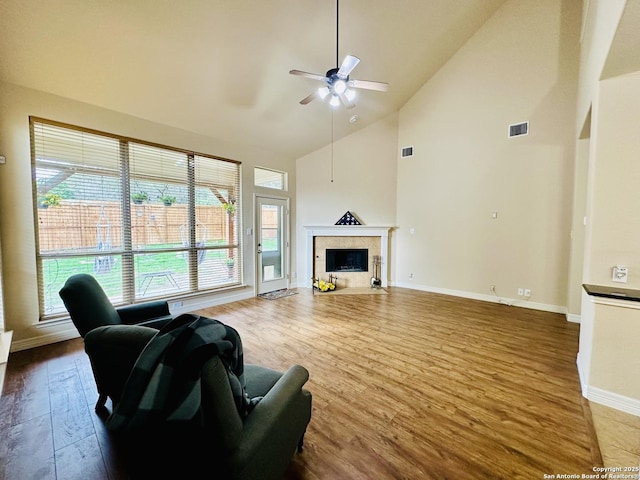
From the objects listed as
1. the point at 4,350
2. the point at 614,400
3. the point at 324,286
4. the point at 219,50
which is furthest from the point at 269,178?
the point at 614,400

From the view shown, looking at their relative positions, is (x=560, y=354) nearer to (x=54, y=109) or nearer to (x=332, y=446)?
(x=332, y=446)

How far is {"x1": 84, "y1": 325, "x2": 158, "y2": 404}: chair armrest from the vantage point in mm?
1272

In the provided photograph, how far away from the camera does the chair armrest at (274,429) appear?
3.25 feet

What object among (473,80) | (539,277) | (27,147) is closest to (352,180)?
(473,80)

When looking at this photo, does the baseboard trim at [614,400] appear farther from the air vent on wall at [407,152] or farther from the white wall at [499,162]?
the air vent on wall at [407,152]

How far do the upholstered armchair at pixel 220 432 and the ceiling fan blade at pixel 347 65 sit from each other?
2.74m

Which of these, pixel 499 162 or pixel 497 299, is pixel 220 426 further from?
pixel 499 162

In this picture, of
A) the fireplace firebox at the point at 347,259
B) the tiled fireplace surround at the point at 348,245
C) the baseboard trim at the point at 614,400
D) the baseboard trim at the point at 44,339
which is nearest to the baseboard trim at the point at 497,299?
the tiled fireplace surround at the point at 348,245

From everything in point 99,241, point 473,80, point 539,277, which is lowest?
point 539,277

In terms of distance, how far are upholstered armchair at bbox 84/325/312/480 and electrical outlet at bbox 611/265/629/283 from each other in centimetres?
257

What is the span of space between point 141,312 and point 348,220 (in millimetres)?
4229

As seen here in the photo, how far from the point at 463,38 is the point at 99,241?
673 centimetres

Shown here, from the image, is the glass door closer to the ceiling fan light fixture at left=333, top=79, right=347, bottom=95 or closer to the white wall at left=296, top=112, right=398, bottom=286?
the white wall at left=296, top=112, right=398, bottom=286

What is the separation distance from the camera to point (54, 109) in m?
3.04
